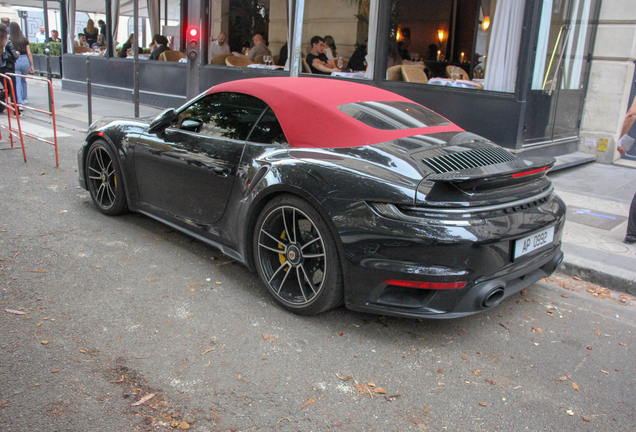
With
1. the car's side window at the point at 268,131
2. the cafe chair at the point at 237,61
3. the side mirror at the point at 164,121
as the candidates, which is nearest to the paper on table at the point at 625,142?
the car's side window at the point at 268,131

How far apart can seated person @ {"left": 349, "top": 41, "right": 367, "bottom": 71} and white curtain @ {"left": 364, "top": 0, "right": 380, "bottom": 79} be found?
952 millimetres

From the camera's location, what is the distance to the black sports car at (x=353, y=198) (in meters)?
2.98

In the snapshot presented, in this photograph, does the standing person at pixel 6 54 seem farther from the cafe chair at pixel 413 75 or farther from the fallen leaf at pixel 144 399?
the fallen leaf at pixel 144 399

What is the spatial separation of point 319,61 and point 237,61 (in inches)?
100

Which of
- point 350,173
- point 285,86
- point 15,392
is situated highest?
point 285,86

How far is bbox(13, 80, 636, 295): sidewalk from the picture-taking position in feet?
14.6

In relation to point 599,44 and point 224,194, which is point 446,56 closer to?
point 599,44

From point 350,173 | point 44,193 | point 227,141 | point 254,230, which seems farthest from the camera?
point 44,193

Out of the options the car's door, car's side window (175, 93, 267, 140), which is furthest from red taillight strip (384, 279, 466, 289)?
car's side window (175, 93, 267, 140)

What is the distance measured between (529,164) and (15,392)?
10.4ft

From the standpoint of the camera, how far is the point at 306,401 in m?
2.64

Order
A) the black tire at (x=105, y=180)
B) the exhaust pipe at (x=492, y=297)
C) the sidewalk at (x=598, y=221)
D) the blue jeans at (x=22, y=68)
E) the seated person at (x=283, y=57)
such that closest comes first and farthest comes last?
the exhaust pipe at (x=492, y=297)
the sidewalk at (x=598, y=221)
the black tire at (x=105, y=180)
the seated person at (x=283, y=57)
the blue jeans at (x=22, y=68)

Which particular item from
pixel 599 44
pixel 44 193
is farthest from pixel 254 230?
pixel 599 44

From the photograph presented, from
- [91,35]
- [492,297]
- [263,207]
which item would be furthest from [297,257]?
[91,35]
